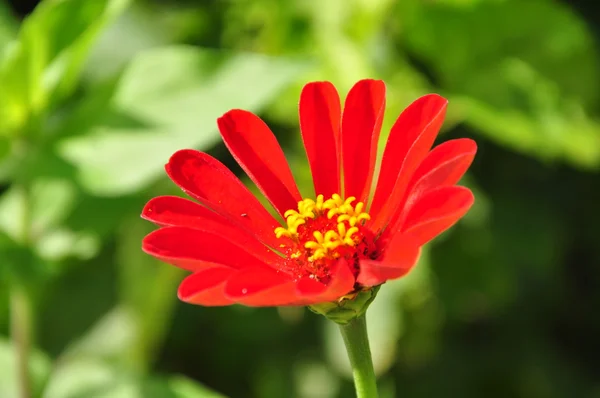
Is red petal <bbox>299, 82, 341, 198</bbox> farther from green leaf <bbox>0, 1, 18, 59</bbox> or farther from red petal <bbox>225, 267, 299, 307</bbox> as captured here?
green leaf <bbox>0, 1, 18, 59</bbox>

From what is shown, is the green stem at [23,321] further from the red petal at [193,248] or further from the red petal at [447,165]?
the red petal at [447,165]

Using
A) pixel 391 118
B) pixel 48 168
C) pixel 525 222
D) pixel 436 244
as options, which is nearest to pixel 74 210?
pixel 48 168

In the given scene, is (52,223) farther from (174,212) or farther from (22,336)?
(174,212)

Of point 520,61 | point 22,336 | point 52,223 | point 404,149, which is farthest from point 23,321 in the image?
point 520,61

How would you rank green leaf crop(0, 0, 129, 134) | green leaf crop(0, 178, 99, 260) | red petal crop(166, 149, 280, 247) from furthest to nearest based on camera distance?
1. green leaf crop(0, 178, 99, 260)
2. green leaf crop(0, 0, 129, 134)
3. red petal crop(166, 149, 280, 247)

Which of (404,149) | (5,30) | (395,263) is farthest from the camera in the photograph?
(5,30)

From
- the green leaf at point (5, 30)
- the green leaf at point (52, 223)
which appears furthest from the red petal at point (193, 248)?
the green leaf at point (5, 30)

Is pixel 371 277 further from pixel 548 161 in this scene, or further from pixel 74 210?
pixel 548 161

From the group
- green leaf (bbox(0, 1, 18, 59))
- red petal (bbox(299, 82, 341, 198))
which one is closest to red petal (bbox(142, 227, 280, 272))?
red petal (bbox(299, 82, 341, 198))
